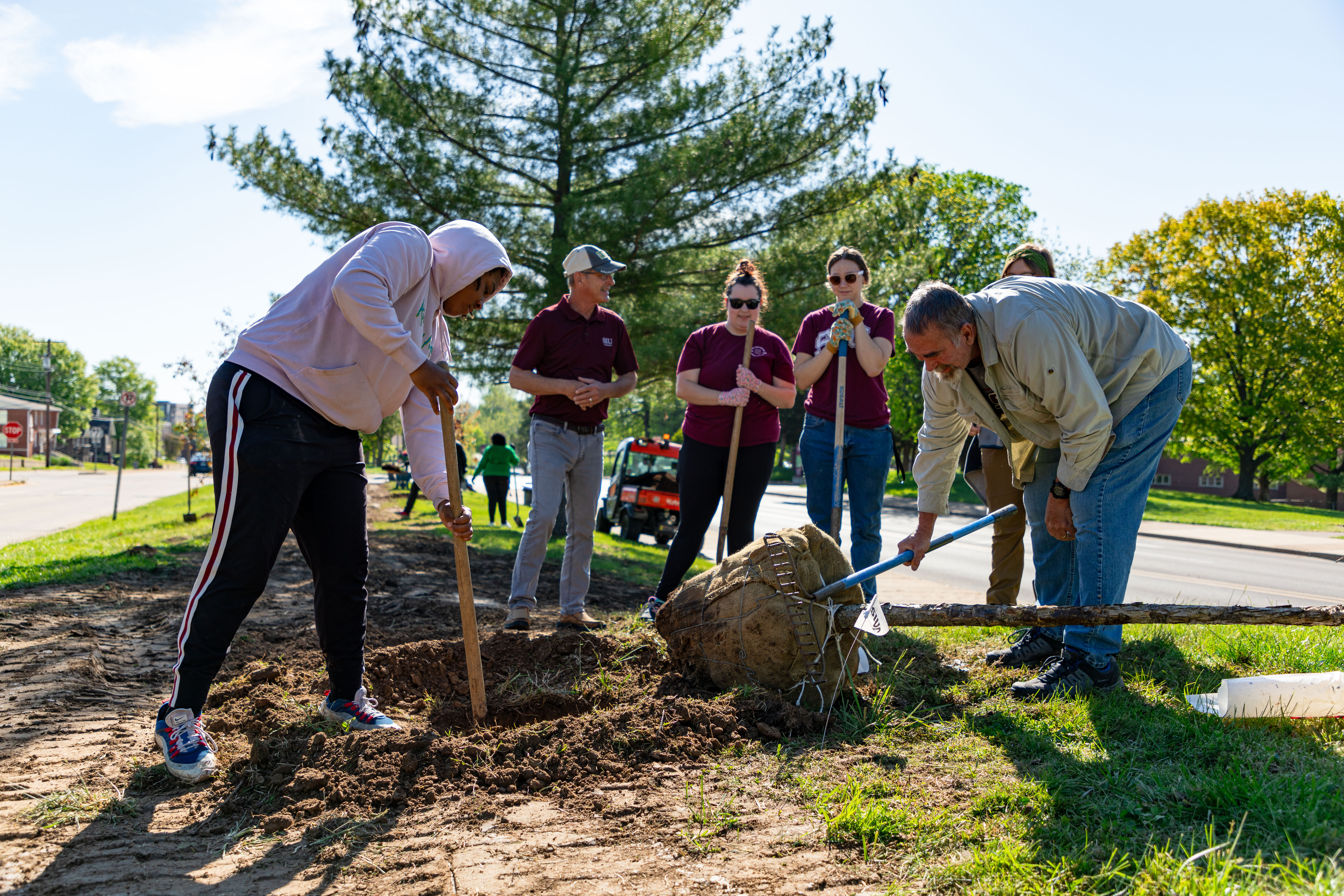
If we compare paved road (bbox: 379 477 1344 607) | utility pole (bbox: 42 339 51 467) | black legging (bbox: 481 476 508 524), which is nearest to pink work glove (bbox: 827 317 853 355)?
paved road (bbox: 379 477 1344 607)

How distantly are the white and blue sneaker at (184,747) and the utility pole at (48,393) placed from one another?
6457cm

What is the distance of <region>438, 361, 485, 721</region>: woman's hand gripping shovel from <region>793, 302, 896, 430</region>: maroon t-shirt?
7.35 feet

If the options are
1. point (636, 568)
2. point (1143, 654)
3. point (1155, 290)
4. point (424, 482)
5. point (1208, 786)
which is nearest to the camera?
point (1208, 786)

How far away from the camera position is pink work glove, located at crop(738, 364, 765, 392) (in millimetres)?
4707

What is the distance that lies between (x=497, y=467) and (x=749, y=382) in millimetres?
11481

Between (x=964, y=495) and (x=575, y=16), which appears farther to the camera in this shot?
(x=964, y=495)

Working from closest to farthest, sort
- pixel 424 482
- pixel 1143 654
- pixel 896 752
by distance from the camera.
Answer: pixel 896 752, pixel 424 482, pixel 1143 654

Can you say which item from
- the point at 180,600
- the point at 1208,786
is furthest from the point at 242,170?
the point at 1208,786

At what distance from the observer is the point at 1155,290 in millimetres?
32250

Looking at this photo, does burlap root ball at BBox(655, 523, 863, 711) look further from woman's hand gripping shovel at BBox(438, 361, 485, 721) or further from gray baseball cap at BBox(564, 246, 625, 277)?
gray baseball cap at BBox(564, 246, 625, 277)

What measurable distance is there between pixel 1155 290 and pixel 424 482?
3533 cm

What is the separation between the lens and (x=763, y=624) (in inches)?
136

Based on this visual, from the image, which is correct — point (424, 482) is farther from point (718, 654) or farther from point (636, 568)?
point (636, 568)

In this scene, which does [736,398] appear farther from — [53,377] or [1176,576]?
[53,377]
